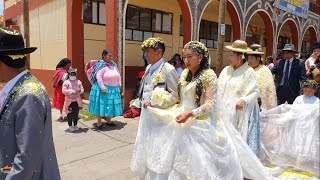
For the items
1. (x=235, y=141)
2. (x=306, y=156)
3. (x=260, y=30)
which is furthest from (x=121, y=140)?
(x=260, y=30)

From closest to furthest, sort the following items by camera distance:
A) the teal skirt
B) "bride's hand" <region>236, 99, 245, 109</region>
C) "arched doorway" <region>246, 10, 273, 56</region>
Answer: "bride's hand" <region>236, 99, 245, 109</region> < the teal skirt < "arched doorway" <region>246, 10, 273, 56</region>

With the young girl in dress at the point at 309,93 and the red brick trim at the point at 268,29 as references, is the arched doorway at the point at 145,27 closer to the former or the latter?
the red brick trim at the point at 268,29

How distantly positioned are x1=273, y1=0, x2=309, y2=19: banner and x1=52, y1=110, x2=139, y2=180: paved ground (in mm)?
11243

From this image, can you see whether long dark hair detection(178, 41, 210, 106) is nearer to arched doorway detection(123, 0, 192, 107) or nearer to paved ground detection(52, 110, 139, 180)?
paved ground detection(52, 110, 139, 180)

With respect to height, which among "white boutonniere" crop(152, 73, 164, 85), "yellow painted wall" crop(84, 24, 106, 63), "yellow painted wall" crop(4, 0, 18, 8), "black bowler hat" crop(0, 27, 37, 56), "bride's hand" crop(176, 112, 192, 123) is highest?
"yellow painted wall" crop(4, 0, 18, 8)

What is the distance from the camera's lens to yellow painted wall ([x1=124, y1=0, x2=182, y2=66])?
11.2m

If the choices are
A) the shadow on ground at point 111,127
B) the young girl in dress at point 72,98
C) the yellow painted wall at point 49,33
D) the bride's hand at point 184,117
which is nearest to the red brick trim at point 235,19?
the yellow painted wall at point 49,33

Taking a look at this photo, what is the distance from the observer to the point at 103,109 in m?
6.43

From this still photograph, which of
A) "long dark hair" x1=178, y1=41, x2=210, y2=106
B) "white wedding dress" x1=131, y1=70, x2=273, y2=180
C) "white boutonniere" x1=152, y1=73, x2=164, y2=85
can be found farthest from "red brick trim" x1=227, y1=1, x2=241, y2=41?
"white wedding dress" x1=131, y1=70, x2=273, y2=180

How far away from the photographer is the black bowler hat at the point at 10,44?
1.59 m

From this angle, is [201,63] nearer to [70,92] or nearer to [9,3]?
[70,92]

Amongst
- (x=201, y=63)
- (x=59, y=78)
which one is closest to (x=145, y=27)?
(x=59, y=78)

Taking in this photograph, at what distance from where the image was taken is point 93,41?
10.4 metres

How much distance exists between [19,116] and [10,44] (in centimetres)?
41
